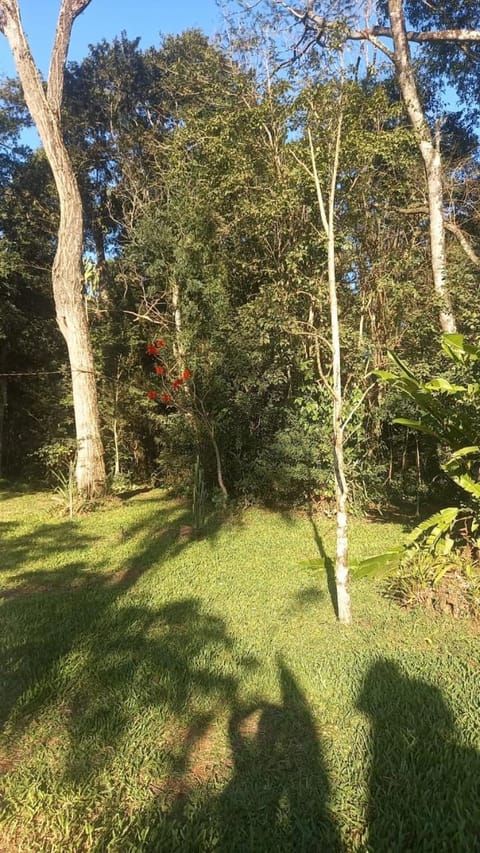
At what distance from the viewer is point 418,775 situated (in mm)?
2225

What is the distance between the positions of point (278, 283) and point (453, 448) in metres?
4.36

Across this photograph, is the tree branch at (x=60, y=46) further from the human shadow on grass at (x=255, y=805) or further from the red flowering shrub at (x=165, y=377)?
the human shadow on grass at (x=255, y=805)

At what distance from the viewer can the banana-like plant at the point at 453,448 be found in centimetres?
450

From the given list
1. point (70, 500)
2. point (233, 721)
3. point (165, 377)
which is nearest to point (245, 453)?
point (165, 377)

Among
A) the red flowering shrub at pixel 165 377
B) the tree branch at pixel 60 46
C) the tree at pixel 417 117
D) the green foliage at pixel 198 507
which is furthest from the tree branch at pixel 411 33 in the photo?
the green foliage at pixel 198 507

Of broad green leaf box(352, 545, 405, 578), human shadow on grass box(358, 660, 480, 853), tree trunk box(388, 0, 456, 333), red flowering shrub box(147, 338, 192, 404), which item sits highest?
tree trunk box(388, 0, 456, 333)

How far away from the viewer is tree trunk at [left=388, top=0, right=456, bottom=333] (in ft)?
26.1

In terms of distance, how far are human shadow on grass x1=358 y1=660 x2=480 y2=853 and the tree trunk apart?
6352mm

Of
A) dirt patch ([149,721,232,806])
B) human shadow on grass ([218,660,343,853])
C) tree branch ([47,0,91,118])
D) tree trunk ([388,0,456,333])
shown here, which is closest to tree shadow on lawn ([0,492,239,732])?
dirt patch ([149,721,232,806])

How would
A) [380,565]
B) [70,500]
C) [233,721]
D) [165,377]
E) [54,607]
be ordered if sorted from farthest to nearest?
[165,377]
[70,500]
[380,565]
[54,607]
[233,721]

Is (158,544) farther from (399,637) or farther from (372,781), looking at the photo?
(372,781)

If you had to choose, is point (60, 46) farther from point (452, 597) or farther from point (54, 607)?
point (452, 597)

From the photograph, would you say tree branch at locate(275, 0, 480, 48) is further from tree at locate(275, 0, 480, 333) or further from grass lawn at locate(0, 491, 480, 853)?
grass lawn at locate(0, 491, 480, 853)

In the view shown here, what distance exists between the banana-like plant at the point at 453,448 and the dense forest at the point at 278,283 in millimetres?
372
